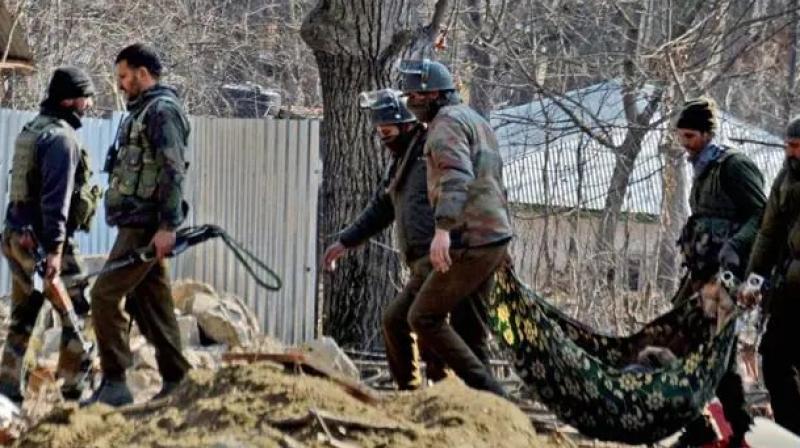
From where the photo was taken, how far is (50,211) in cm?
852

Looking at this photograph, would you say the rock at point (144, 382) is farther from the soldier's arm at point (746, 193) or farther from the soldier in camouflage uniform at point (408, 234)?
the soldier's arm at point (746, 193)

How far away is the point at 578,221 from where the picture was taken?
1585 centimetres

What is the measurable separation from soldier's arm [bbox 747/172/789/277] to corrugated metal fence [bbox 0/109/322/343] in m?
5.54

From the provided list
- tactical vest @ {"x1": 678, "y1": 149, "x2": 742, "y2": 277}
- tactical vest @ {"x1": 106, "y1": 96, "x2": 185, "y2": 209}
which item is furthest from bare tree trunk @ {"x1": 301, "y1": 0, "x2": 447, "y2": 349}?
tactical vest @ {"x1": 678, "y1": 149, "x2": 742, "y2": 277}

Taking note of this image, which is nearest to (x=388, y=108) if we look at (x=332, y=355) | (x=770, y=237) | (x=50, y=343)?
(x=332, y=355)

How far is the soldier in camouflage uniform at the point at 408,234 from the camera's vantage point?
8414 millimetres

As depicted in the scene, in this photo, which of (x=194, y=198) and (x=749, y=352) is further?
(x=194, y=198)

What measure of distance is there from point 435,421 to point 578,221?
954 cm

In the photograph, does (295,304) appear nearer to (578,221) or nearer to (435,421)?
(578,221)

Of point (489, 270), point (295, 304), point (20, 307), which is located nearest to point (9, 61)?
point (295, 304)

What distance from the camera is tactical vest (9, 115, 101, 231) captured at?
868 cm

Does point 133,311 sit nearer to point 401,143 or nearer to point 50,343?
point 401,143

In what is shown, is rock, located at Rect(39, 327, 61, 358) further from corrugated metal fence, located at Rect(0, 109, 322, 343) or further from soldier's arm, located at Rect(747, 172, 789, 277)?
soldier's arm, located at Rect(747, 172, 789, 277)

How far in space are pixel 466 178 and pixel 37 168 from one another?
8.26ft
